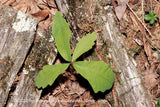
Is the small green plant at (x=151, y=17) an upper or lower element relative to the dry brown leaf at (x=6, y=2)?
lower

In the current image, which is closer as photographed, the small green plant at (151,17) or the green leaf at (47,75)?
the green leaf at (47,75)

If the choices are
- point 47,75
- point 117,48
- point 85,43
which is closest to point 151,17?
point 117,48

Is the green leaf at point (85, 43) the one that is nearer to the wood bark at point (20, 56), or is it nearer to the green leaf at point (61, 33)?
the green leaf at point (61, 33)

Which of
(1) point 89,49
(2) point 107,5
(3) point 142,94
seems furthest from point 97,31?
(3) point 142,94

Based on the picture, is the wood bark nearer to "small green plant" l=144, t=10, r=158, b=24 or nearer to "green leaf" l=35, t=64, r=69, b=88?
"green leaf" l=35, t=64, r=69, b=88

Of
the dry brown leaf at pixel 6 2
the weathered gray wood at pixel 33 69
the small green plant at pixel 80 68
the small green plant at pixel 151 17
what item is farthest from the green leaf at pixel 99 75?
the dry brown leaf at pixel 6 2

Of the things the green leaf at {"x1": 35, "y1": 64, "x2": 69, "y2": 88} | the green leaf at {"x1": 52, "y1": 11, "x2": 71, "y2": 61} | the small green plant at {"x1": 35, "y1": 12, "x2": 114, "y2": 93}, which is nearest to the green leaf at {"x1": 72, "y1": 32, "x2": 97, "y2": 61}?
the small green plant at {"x1": 35, "y1": 12, "x2": 114, "y2": 93}

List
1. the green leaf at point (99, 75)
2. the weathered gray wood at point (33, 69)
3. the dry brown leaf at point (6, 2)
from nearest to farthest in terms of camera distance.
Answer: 1. the green leaf at point (99, 75)
2. the weathered gray wood at point (33, 69)
3. the dry brown leaf at point (6, 2)
